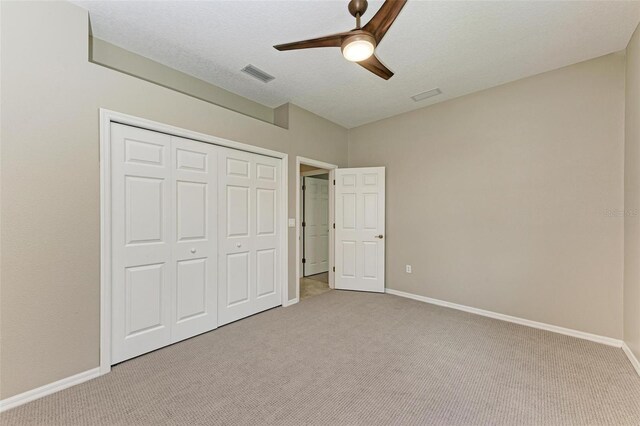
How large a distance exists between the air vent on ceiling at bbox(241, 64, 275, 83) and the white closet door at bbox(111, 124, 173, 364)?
112 cm

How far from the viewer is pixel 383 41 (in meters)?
2.32

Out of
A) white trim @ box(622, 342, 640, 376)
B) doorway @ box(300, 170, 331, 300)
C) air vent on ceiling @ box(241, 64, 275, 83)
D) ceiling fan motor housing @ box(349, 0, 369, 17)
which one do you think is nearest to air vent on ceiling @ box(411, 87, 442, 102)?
air vent on ceiling @ box(241, 64, 275, 83)

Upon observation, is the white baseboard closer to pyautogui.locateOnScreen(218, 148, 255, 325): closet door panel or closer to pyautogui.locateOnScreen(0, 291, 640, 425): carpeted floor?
pyautogui.locateOnScreen(218, 148, 255, 325): closet door panel

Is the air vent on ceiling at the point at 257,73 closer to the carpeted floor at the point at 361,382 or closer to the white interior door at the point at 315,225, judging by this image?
the white interior door at the point at 315,225

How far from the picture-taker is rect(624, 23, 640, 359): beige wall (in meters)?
2.12

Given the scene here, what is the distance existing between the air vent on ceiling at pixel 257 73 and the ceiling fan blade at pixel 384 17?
1597 mm

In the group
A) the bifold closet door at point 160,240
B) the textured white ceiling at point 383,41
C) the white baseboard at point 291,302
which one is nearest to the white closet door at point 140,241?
the bifold closet door at point 160,240

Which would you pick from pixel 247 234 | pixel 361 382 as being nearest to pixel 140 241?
pixel 247 234

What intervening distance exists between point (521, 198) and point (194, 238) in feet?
12.0

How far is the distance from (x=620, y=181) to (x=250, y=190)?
12.4ft

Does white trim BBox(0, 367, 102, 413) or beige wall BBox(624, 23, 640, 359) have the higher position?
beige wall BBox(624, 23, 640, 359)

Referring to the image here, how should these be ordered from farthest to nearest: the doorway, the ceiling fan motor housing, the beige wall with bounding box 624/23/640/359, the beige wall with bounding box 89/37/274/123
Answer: the doorway < the beige wall with bounding box 89/37/274/123 < the beige wall with bounding box 624/23/640/359 < the ceiling fan motor housing

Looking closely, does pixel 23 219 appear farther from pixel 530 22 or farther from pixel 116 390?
pixel 530 22

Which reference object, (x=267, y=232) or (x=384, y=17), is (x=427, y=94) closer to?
(x=384, y=17)
